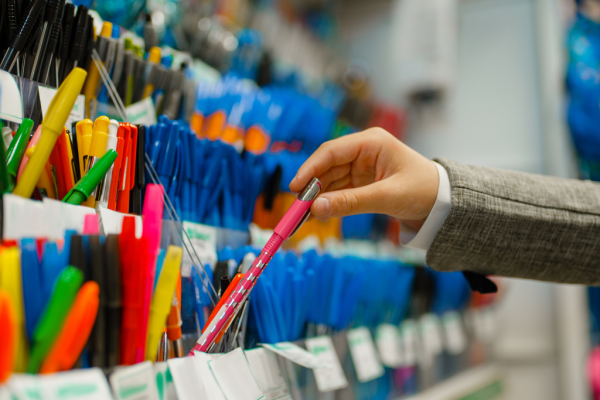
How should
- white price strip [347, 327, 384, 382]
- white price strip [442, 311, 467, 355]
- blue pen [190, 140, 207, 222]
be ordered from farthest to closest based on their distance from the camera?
1. white price strip [442, 311, 467, 355]
2. white price strip [347, 327, 384, 382]
3. blue pen [190, 140, 207, 222]

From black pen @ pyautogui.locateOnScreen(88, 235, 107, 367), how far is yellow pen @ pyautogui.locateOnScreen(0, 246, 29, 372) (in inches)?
1.7

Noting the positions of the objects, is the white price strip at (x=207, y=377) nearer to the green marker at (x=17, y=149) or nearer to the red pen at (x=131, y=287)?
the red pen at (x=131, y=287)

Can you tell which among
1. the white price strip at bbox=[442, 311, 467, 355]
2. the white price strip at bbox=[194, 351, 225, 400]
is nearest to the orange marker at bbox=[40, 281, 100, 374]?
the white price strip at bbox=[194, 351, 225, 400]

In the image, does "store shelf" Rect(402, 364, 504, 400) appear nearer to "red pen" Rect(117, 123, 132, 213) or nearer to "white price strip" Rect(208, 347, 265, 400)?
"white price strip" Rect(208, 347, 265, 400)

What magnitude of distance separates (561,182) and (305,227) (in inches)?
17.2

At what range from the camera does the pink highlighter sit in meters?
0.42

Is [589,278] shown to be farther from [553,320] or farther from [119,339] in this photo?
[553,320]

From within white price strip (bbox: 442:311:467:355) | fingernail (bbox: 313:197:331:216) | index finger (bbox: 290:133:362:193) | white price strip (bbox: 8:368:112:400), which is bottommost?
white price strip (bbox: 442:311:467:355)

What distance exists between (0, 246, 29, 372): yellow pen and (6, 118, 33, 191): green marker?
117 mm

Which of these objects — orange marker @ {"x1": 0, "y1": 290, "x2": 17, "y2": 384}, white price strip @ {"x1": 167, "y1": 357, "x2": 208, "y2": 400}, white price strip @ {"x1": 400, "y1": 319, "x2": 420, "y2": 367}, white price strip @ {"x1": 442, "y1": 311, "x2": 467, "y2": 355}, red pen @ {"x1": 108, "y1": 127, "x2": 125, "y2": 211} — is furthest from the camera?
white price strip @ {"x1": 442, "y1": 311, "x2": 467, "y2": 355}

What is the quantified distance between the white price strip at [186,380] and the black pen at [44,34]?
1.14 ft

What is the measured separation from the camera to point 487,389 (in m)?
1.21

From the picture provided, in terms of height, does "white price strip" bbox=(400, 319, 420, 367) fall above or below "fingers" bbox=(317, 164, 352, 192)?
below

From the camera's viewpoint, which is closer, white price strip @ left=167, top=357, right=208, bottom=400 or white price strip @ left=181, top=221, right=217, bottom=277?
white price strip @ left=167, top=357, right=208, bottom=400
